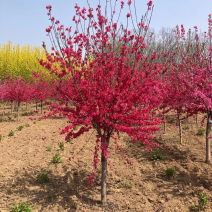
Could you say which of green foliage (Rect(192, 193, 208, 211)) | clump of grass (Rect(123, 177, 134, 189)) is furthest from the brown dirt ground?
green foliage (Rect(192, 193, 208, 211))

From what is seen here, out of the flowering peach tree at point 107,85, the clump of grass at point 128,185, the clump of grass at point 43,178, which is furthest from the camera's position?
the clump of grass at point 43,178

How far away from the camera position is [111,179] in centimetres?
551

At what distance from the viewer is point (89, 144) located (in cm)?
830

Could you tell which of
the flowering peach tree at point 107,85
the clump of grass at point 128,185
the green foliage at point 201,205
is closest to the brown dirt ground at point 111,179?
the clump of grass at point 128,185

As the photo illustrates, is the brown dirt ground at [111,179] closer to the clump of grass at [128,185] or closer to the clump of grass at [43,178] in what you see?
the clump of grass at [128,185]

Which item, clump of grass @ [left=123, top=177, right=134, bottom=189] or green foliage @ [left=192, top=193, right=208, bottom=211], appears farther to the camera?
clump of grass @ [left=123, top=177, right=134, bottom=189]

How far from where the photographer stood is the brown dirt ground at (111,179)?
4418 millimetres

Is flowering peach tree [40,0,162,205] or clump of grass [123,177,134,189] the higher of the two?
flowering peach tree [40,0,162,205]

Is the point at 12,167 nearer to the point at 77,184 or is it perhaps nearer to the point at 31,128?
the point at 77,184

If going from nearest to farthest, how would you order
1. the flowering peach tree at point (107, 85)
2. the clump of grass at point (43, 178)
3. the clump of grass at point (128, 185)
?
the flowering peach tree at point (107, 85)
the clump of grass at point (128, 185)
the clump of grass at point (43, 178)

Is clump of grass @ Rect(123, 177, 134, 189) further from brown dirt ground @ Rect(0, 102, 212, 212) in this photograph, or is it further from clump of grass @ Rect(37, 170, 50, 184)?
clump of grass @ Rect(37, 170, 50, 184)

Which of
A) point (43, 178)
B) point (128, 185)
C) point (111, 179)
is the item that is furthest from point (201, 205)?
point (43, 178)

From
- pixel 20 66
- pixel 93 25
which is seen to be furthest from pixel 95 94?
pixel 20 66

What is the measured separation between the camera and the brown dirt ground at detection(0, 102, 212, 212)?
4.42 m
